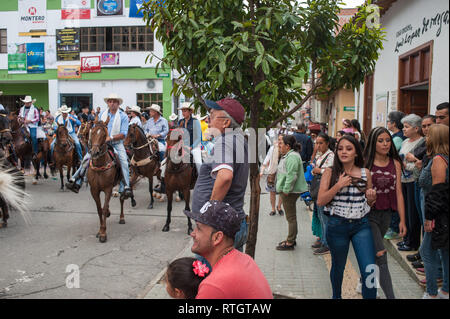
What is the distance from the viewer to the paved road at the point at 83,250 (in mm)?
5451

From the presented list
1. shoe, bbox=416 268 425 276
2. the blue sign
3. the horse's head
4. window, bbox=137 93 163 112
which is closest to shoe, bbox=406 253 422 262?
shoe, bbox=416 268 425 276

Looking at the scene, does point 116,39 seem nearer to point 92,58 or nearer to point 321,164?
point 92,58

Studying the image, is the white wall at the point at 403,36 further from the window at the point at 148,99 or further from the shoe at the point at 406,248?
the window at the point at 148,99

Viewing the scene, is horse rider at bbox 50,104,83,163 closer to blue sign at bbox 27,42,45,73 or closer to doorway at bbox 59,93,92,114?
doorway at bbox 59,93,92,114

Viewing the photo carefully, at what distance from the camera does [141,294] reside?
5.14 m

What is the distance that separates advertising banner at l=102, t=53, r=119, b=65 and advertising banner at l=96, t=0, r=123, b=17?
8.25 ft

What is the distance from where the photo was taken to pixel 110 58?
28219 millimetres

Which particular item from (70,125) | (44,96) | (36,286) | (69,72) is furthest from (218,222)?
(44,96)

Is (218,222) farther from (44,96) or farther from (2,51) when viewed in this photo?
(44,96)

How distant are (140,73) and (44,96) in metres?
8.89

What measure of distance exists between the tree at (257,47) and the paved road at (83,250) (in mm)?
2116

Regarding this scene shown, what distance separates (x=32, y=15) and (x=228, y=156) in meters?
23.2

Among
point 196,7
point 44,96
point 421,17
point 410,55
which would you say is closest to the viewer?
point 196,7
